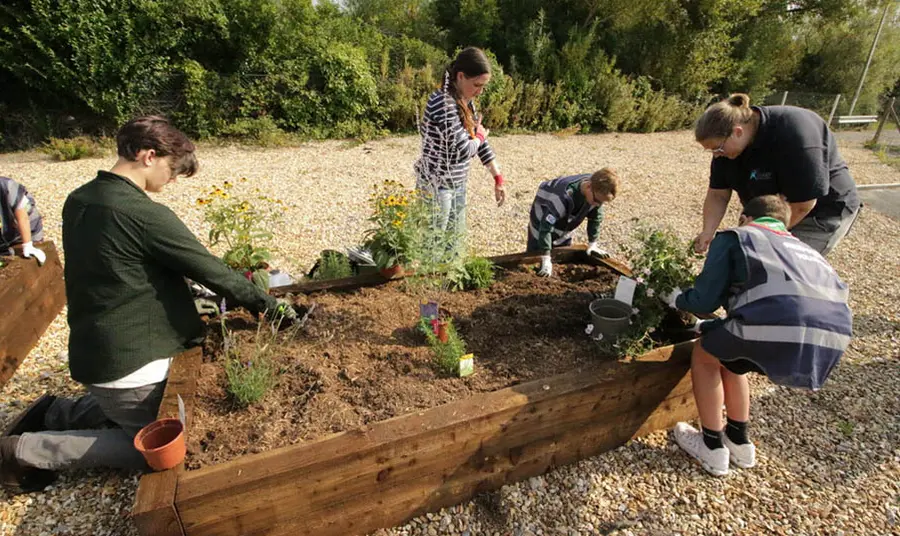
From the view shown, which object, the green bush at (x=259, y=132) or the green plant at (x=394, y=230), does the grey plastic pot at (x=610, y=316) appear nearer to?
the green plant at (x=394, y=230)

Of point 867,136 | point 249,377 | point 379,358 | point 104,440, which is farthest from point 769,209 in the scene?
point 867,136

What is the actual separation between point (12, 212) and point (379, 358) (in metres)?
2.89

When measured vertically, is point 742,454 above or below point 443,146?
below

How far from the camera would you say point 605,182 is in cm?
325

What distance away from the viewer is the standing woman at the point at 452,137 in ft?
10.3

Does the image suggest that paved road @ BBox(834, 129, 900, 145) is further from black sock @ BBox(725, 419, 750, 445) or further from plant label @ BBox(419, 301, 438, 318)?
plant label @ BBox(419, 301, 438, 318)

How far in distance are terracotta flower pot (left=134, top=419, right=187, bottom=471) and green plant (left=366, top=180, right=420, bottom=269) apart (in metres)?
1.62

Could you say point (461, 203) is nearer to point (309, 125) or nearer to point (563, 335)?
point (563, 335)

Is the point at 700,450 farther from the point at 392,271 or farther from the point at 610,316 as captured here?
the point at 392,271

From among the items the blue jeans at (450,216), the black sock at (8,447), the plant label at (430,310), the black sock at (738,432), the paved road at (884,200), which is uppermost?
the blue jeans at (450,216)

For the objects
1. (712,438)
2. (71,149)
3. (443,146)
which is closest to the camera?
(712,438)

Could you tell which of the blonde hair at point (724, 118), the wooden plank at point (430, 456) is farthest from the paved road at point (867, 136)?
the wooden plank at point (430, 456)

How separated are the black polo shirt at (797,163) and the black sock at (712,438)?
4.36 ft

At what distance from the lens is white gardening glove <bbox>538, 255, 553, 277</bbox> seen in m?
3.48
